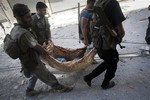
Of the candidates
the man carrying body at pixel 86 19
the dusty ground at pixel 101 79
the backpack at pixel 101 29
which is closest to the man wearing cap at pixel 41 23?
the man carrying body at pixel 86 19

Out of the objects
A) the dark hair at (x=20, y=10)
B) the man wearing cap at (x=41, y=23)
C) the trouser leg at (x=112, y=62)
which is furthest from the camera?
the man wearing cap at (x=41, y=23)

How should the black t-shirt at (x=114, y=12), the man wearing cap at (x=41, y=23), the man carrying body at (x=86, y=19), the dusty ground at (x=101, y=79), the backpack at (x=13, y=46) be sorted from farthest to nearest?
the man wearing cap at (x=41, y=23) → the dusty ground at (x=101, y=79) → the man carrying body at (x=86, y=19) → the backpack at (x=13, y=46) → the black t-shirt at (x=114, y=12)

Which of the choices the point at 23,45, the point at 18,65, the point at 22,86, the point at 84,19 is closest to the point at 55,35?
the point at 18,65

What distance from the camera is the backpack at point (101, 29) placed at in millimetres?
2867

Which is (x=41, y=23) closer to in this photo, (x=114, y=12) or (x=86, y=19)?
(x=86, y=19)

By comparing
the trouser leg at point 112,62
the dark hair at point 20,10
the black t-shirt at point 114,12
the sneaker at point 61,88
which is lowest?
the sneaker at point 61,88

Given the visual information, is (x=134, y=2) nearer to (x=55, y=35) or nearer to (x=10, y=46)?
(x=55, y=35)

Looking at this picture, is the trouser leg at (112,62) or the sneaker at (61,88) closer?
the trouser leg at (112,62)

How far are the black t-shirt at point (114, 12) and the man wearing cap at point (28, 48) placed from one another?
1.21m

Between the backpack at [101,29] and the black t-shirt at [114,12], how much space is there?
5cm

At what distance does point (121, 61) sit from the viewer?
4625 mm

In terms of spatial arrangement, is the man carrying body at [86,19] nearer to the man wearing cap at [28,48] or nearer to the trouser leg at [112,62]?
the trouser leg at [112,62]

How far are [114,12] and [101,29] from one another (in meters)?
0.35

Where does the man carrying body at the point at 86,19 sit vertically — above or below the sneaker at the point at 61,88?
above
